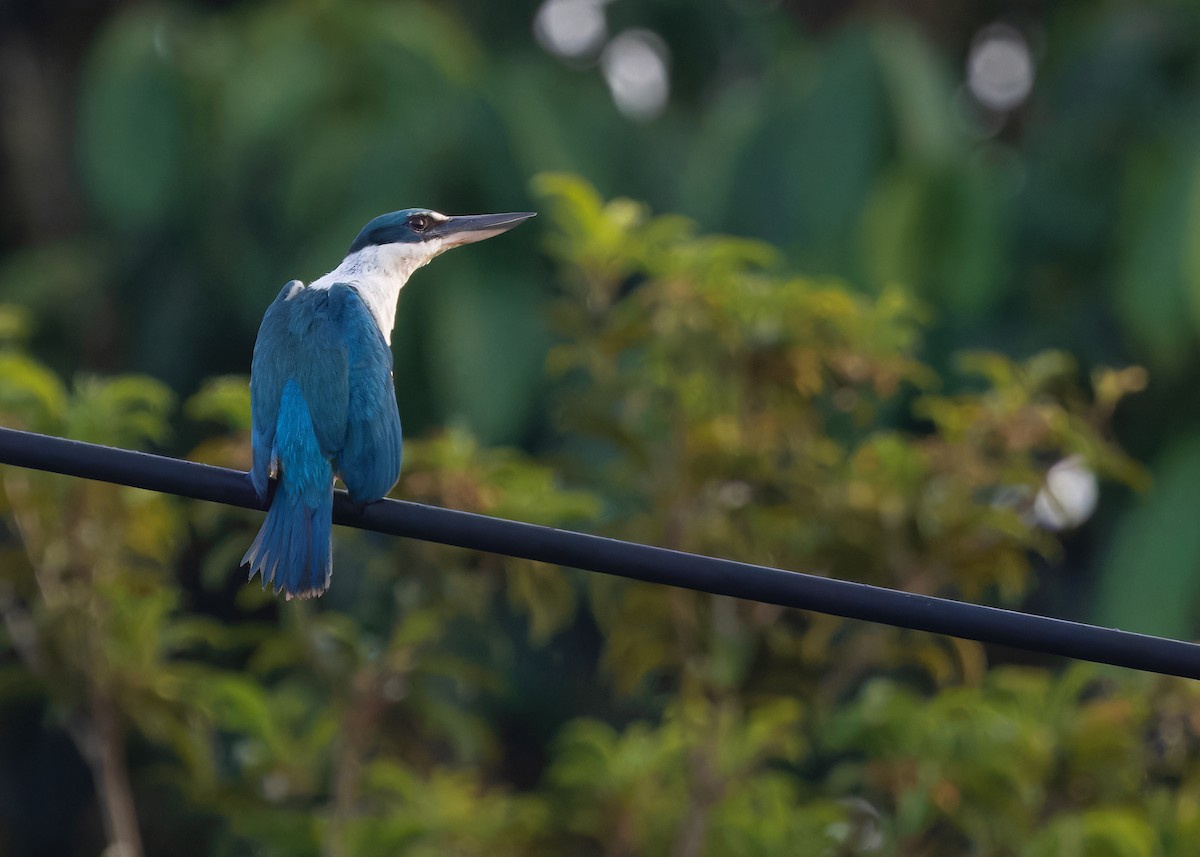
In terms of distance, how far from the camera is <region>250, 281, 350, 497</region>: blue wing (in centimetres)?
376

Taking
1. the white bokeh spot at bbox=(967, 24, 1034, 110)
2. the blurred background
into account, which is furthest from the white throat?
the white bokeh spot at bbox=(967, 24, 1034, 110)

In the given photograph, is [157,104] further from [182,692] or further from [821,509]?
[821,509]

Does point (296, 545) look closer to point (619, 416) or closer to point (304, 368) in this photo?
point (304, 368)

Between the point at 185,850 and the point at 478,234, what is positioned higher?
the point at 478,234

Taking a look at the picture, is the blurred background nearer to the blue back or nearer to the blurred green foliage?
the blurred green foliage

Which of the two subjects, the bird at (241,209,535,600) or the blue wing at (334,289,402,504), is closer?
the bird at (241,209,535,600)

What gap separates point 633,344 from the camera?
14.7 feet

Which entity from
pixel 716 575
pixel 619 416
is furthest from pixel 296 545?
pixel 619 416

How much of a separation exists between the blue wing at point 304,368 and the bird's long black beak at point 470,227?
2.39 ft

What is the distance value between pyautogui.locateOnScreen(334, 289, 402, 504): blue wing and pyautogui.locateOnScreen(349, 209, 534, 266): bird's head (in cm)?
60

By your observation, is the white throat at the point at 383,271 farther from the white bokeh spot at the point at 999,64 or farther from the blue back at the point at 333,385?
the white bokeh spot at the point at 999,64

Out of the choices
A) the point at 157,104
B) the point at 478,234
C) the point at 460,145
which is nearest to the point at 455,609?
the point at 478,234

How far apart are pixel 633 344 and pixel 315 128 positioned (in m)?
2.42

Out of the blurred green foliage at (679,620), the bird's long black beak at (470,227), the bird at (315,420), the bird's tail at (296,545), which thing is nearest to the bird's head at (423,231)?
the bird's long black beak at (470,227)
